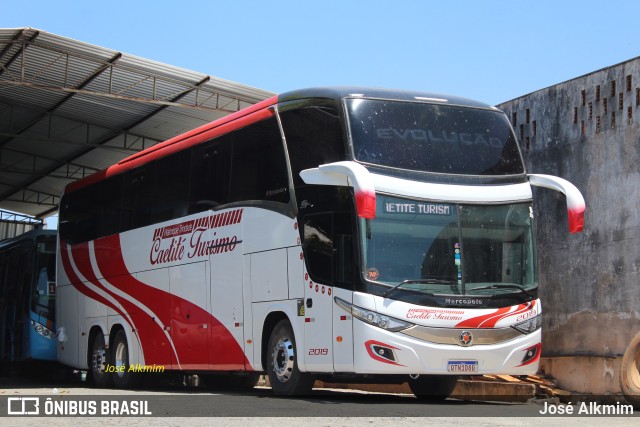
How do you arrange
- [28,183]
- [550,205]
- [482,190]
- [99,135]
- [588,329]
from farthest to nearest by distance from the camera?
[28,183] < [99,135] < [550,205] < [588,329] < [482,190]

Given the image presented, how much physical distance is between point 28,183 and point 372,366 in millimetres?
27052

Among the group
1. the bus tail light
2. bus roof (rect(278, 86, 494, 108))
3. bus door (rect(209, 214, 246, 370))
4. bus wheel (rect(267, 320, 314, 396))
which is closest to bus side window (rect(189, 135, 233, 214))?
bus door (rect(209, 214, 246, 370))

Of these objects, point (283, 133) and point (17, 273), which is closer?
point (283, 133)

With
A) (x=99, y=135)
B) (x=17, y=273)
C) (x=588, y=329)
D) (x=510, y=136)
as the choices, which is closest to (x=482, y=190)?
(x=510, y=136)

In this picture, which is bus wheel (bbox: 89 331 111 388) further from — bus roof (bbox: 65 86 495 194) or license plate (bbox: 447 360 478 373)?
license plate (bbox: 447 360 478 373)

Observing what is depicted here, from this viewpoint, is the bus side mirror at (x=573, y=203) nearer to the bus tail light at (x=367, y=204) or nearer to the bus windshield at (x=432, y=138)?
the bus windshield at (x=432, y=138)

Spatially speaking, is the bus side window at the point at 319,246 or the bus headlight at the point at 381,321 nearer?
the bus headlight at the point at 381,321

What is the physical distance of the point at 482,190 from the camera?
12430 mm

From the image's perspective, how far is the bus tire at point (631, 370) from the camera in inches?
532

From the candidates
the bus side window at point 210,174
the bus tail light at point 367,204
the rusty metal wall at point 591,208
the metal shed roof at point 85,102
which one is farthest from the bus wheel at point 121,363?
the bus tail light at point 367,204

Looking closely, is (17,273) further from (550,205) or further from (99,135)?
(550,205)

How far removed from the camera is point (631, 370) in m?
13.7

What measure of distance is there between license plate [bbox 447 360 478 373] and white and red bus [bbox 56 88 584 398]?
0.02 metres

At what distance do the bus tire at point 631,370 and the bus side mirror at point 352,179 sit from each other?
461 centimetres
